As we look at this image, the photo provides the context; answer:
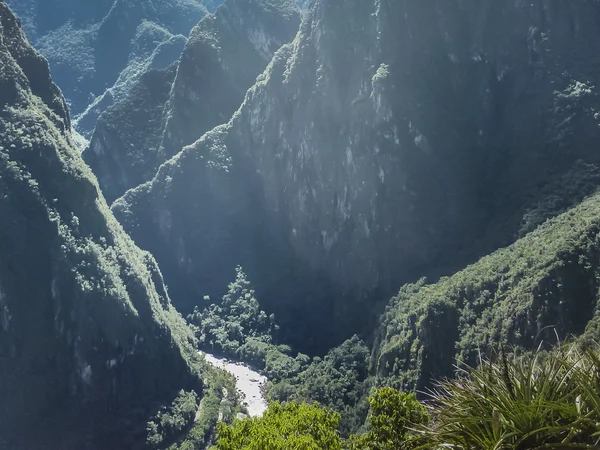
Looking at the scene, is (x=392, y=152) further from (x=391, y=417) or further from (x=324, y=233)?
(x=391, y=417)

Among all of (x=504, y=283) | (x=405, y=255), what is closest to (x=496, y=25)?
(x=405, y=255)

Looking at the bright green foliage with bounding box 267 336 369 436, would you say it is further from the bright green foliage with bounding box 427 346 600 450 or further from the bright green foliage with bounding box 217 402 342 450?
the bright green foliage with bounding box 427 346 600 450

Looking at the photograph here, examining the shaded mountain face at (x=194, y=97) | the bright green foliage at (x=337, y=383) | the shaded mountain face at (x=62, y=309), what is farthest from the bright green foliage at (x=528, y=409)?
the shaded mountain face at (x=194, y=97)

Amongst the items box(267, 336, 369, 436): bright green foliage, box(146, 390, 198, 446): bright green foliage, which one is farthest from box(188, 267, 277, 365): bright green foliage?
box(146, 390, 198, 446): bright green foliage

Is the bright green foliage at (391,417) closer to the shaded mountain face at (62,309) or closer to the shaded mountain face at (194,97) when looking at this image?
the shaded mountain face at (62,309)

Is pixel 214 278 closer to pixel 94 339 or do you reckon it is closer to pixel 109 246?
pixel 109 246
